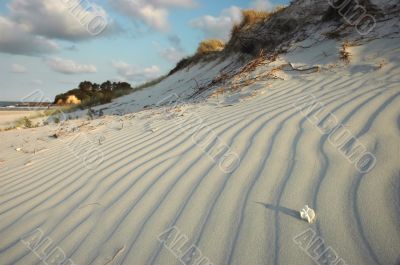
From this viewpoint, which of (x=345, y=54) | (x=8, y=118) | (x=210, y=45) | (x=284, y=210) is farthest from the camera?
(x=210, y=45)

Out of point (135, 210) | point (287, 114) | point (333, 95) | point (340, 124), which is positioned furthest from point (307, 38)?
point (135, 210)

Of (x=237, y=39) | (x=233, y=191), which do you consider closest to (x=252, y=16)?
(x=237, y=39)

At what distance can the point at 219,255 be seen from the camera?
1418 millimetres

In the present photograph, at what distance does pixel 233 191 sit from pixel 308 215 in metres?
0.50

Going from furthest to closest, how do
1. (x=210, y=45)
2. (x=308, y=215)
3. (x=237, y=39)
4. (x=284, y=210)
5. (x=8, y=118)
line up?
(x=210, y=45), (x=8, y=118), (x=237, y=39), (x=284, y=210), (x=308, y=215)

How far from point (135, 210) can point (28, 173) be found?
1.79 meters

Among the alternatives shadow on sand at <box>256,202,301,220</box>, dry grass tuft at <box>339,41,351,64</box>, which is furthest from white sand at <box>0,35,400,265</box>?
dry grass tuft at <box>339,41,351,64</box>

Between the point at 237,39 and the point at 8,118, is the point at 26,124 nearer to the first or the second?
the point at 8,118

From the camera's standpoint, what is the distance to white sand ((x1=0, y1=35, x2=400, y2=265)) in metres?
1.43

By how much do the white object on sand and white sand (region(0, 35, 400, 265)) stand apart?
0.04 meters

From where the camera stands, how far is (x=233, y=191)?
6.13ft

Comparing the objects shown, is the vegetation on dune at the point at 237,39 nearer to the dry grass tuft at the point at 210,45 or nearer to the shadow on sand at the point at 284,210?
the dry grass tuft at the point at 210,45

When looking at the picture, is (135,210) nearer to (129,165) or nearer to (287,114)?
(129,165)

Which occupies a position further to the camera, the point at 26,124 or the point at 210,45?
the point at 210,45
